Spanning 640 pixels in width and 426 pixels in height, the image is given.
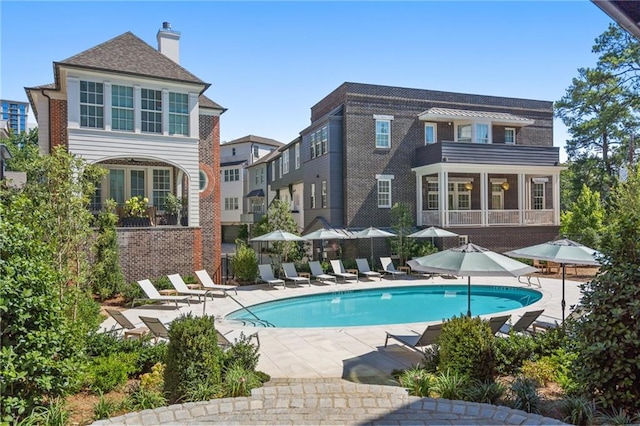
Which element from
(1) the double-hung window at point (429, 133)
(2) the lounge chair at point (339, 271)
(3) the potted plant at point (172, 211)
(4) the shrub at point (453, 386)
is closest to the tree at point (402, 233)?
(2) the lounge chair at point (339, 271)

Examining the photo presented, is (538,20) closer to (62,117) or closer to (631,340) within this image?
(631,340)

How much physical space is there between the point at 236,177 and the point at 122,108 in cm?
2713

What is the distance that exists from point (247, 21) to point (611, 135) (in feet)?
117

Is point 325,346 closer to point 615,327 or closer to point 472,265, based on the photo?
point 472,265

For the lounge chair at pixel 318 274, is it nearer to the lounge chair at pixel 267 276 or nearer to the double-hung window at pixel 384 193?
the lounge chair at pixel 267 276

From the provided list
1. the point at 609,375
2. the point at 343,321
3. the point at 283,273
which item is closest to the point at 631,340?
the point at 609,375

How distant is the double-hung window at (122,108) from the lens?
16438mm

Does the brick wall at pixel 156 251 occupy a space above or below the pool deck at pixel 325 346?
above

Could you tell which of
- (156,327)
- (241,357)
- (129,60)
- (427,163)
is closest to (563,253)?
(241,357)

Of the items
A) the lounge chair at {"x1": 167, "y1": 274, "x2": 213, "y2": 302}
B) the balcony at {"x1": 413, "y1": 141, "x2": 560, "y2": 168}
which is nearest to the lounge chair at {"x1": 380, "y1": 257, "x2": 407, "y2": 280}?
the balcony at {"x1": 413, "y1": 141, "x2": 560, "y2": 168}

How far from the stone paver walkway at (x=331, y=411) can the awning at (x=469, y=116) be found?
2073 cm

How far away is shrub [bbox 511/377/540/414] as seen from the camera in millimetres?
5488

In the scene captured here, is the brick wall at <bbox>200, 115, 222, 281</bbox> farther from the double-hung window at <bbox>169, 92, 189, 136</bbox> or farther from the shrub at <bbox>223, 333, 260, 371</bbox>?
the shrub at <bbox>223, 333, 260, 371</bbox>

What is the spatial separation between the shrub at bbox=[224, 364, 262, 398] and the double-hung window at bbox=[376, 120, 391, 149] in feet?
64.2
